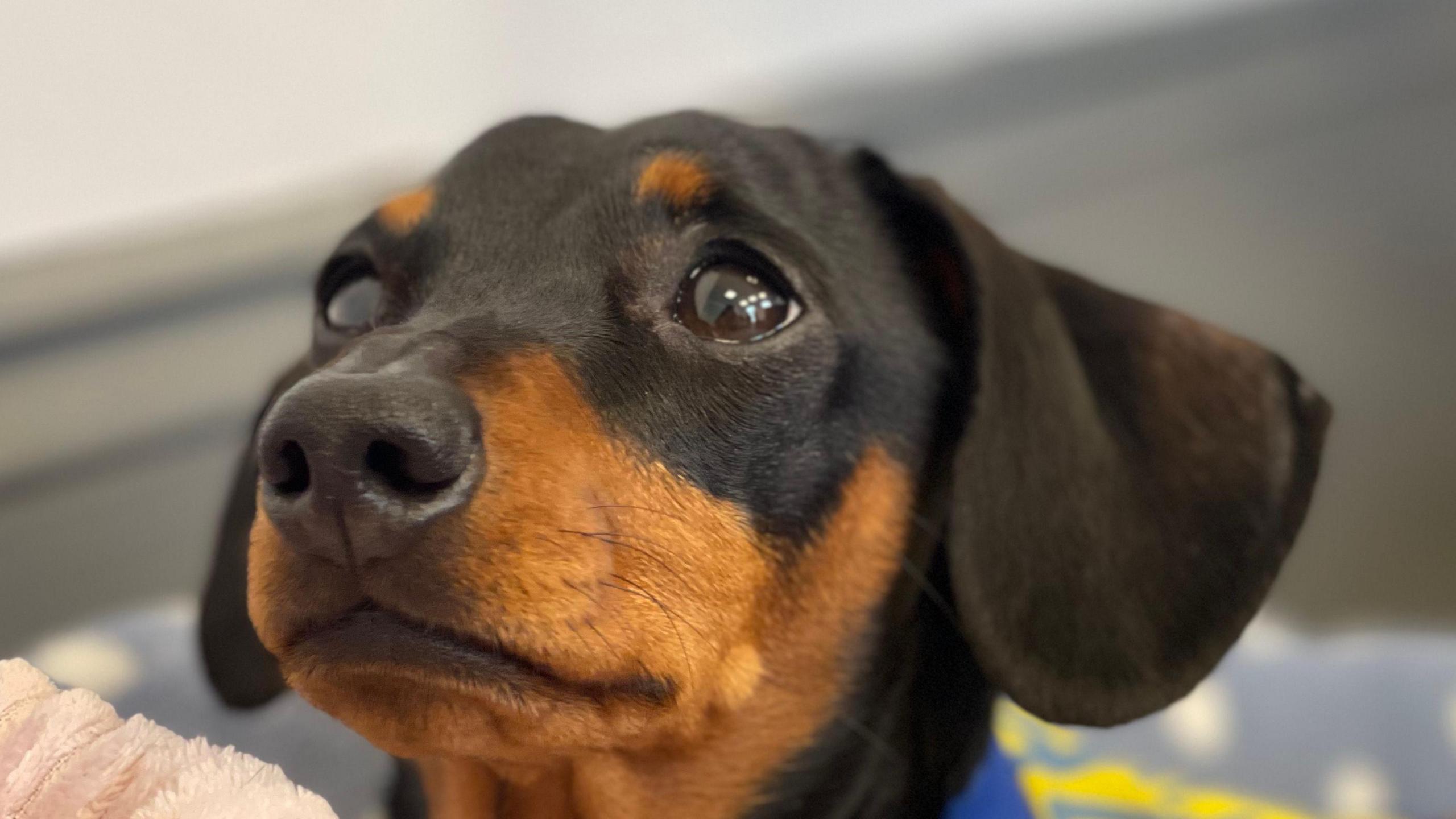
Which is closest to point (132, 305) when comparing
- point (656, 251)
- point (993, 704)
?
point (656, 251)

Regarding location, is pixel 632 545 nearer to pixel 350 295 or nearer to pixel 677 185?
pixel 677 185

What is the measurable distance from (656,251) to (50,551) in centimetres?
111

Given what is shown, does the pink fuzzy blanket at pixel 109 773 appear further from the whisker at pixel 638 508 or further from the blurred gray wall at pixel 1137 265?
the blurred gray wall at pixel 1137 265

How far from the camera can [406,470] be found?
805 millimetres

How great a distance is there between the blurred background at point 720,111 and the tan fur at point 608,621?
60cm

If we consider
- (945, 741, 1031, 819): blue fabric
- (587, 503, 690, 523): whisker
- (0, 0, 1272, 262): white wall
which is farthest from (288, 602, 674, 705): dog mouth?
(0, 0, 1272, 262): white wall

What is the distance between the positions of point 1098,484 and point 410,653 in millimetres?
744

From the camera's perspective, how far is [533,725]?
0.90 metres

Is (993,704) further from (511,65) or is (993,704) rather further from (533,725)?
(511,65)

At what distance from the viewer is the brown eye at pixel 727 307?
1.13 metres

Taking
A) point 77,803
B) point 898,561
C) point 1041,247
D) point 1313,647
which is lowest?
point 1313,647

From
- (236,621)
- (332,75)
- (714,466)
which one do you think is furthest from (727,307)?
(332,75)

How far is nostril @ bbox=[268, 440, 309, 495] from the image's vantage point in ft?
2.69

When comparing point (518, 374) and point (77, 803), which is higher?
point (518, 374)
